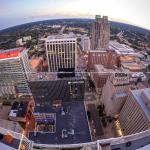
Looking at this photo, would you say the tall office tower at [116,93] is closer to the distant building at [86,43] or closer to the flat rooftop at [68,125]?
the flat rooftop at [68,125]

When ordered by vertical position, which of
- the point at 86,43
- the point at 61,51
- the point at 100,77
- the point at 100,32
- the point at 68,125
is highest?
the point at 100,32

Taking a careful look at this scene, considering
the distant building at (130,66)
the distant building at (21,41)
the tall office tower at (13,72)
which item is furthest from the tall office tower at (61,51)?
the distant building at (21,41)

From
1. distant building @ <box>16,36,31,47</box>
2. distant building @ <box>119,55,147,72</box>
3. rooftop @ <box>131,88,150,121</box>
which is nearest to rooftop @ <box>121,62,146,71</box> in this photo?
distant building @ <box>119,55,147,72</box>

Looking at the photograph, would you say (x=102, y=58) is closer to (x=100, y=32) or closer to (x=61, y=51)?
(x=61, y=51)

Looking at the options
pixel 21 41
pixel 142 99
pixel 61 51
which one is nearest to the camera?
pixel 142 99

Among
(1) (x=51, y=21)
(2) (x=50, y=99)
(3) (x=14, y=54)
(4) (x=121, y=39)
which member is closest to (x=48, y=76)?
(2) (x=50, y=99)

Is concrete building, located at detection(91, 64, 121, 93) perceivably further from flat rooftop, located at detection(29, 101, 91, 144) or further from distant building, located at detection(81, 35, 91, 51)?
distant building, located at detection(81, 35, 91, 51)

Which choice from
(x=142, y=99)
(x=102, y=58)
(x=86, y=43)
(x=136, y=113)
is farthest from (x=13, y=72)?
(x=86, y=43)
